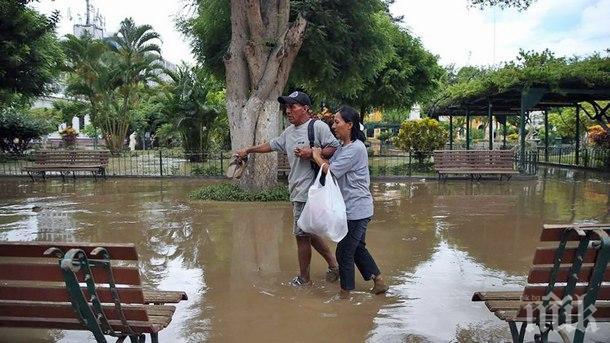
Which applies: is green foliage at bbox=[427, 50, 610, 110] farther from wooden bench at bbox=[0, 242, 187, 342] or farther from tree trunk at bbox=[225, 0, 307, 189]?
wooden bench at bbox=[0, 242, 187, 342]

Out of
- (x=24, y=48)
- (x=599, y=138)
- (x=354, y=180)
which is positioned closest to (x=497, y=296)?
(x=354, y=180)

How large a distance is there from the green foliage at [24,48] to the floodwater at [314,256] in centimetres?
283

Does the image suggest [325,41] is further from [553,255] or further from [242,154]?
[553,255]

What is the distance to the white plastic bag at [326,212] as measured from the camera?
4609 millimetres

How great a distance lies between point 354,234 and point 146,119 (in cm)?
3718

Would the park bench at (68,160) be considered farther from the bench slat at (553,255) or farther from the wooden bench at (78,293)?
the bench slat at (553,255)

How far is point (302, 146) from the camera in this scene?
518cm

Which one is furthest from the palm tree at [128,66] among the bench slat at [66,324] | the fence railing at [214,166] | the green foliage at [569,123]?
the bench slat at [66,324]

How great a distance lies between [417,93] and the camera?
72.1ft

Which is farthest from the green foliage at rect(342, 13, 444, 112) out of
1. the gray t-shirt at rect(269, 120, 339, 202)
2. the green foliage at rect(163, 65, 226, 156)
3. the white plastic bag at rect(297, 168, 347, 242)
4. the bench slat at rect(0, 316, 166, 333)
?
the bench slat at rect(0, 316, 166, 333)

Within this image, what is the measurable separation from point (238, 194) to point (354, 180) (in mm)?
6805

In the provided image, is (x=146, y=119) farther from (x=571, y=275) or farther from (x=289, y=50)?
(x=571, y=275)

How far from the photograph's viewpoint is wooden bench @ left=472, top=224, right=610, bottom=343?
3.08 metres

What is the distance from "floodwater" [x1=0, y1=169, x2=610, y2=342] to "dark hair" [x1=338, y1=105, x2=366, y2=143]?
1.48 m
